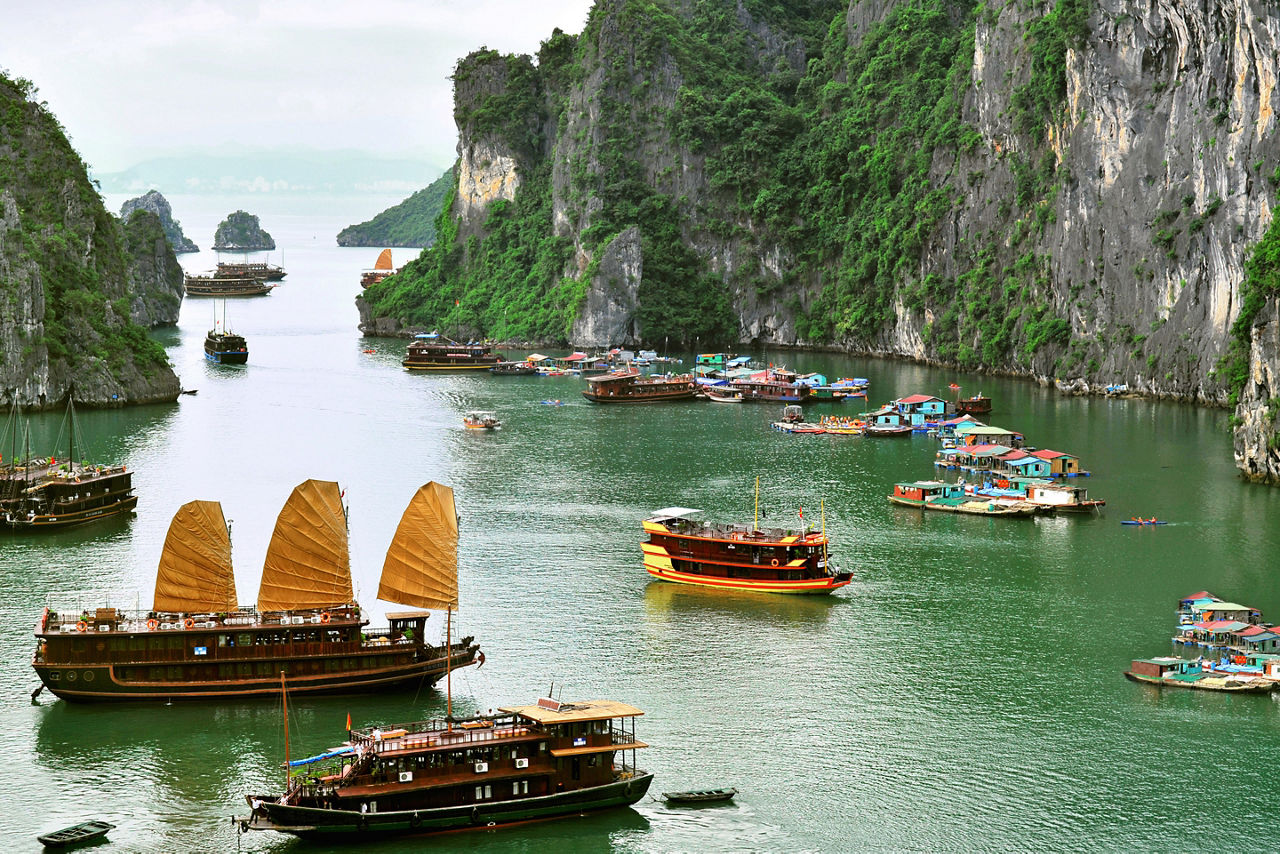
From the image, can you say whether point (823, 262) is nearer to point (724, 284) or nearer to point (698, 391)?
point (724, 284)

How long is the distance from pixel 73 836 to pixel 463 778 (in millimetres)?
9103

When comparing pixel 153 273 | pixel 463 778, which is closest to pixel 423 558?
pixel 463 778

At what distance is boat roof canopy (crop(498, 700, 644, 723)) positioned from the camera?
3628cm

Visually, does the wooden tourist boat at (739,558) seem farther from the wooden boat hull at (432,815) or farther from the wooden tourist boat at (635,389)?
the wooden tourist boat at (635,389)

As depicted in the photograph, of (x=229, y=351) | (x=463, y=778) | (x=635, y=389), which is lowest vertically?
(x=463, y=778)

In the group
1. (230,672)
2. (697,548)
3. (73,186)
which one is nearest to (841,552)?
(697,548)

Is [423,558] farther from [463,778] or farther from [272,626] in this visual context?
[463,778]

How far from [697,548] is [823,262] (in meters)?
91.6

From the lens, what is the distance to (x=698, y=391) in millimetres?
113500

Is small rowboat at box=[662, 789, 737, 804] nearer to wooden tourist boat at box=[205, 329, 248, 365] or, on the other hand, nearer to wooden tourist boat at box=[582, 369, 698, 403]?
wooden tourist boat at box=[582, 369, 698, 403]

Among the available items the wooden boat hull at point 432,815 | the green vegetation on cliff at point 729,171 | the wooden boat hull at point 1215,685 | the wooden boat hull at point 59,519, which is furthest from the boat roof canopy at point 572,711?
the green vegetation on cliff at point 729,171

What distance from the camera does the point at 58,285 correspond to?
99.3m

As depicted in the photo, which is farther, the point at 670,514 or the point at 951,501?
the point at 951,501

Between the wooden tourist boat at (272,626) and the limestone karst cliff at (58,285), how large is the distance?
4987 centimetres
